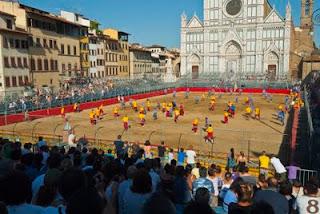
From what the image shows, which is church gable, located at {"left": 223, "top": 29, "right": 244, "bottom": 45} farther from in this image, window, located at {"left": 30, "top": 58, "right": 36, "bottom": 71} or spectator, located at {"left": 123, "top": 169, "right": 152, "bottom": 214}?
spectator, located at {"left": 123, "top": 169, "right": 152, "bottom": 214}

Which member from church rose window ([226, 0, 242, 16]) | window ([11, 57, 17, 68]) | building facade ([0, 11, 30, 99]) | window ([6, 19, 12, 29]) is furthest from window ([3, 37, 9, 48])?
church rose window ([226, 0, 242, 16])

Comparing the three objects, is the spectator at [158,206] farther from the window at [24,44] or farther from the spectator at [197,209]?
the window at [24,44]

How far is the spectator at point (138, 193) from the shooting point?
17.1ft

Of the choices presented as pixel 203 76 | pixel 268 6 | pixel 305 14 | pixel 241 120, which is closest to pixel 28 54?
pixel 241 120

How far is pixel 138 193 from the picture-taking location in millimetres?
5262

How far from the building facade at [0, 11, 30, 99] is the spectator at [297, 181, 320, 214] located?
124ft

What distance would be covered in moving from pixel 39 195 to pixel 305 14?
333 ft

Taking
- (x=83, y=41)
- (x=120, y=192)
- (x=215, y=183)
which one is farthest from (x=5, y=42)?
(x=120, y=192)

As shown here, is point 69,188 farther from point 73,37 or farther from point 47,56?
point 73,37

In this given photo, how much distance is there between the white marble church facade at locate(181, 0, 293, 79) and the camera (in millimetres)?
77188

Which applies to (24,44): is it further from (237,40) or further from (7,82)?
(237,40)

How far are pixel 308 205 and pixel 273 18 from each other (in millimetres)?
78533

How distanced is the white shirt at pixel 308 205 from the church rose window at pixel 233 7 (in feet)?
265

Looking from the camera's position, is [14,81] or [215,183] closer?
[215,183]
